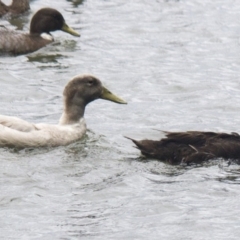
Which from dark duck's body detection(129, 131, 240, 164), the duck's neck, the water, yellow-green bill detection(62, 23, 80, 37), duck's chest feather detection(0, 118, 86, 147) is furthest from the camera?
A: yellow-green bill detection(62, 23, 80, 37)

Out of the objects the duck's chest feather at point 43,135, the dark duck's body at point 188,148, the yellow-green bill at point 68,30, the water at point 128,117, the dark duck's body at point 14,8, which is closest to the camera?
the water at point 128,117

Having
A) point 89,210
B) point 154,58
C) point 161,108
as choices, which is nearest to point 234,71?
point 154,58

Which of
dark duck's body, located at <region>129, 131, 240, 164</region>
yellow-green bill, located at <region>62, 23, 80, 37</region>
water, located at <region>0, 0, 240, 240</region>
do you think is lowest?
water, located at <region>0, 0, 240, 240</region>

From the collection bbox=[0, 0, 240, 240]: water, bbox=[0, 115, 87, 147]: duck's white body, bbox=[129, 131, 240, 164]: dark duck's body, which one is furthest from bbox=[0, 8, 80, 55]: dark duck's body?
bbox=[129, 131, 240, 164]: dark duck's body

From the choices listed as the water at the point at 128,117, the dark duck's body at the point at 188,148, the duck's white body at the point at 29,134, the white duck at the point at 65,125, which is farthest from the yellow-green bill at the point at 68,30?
the dark duck's body at the point at 188,148

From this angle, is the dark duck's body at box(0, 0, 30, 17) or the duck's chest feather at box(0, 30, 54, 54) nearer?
the duck's chest feather at box(0, 30, 54, 54)

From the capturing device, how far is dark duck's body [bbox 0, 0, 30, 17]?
21.5 metres

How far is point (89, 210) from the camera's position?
11.5 m

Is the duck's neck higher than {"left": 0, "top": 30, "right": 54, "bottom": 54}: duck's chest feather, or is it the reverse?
the duck's neck

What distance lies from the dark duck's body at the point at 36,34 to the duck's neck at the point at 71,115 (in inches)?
179

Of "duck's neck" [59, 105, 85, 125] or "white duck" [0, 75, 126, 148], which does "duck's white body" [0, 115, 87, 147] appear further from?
"duck's neck" [59, 105, 85, 125]

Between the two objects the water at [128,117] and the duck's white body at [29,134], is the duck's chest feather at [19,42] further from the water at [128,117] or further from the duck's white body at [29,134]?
the duck's white body at [29,134]

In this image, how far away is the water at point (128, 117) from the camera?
11.3m

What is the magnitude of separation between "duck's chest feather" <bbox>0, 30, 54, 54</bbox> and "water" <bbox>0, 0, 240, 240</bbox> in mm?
154
